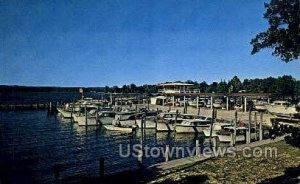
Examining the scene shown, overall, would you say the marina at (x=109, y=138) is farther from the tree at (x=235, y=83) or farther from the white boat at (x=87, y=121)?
the tree at (x=235, y=83)

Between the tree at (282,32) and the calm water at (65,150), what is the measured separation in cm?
1577

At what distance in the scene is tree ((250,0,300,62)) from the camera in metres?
13.2

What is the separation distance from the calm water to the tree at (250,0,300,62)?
51.7 feet

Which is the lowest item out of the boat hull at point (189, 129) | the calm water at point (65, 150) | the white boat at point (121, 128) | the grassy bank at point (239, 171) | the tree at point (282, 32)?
the calm water at point (65, 150)

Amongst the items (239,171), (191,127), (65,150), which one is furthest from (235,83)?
(239,171)

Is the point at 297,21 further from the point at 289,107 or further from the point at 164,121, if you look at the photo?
the point at 289,107

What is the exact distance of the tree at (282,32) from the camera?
13205 mm

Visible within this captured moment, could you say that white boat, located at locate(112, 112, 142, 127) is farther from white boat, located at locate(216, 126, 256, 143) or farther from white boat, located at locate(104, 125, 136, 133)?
white boat, located at locate(216, 126, 256, 143)

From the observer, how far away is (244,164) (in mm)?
21688

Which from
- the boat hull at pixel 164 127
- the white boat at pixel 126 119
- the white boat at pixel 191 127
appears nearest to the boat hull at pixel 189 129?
the white boat at pixel 191 127

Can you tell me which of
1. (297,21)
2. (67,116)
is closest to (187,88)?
(67,116)

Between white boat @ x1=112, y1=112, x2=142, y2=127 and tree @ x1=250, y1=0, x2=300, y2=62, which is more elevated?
tree @ x1=250, y1=0, x2=300, y2=62

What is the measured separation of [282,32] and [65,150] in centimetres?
2928

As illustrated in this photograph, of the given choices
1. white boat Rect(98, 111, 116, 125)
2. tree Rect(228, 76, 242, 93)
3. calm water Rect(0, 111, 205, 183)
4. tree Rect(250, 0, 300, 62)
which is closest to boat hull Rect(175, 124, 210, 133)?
calm water Rect(0, 111, 205, 183)
